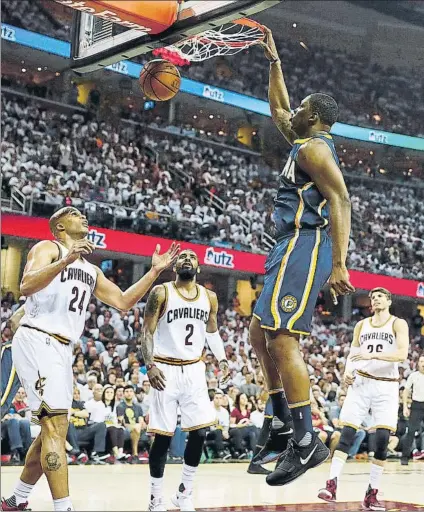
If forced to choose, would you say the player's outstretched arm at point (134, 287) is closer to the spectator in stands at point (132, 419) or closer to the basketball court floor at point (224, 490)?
the basketball court floor at point (224, 490)

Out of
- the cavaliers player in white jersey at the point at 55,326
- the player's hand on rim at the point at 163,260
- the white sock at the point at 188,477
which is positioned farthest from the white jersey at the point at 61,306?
the white sock at the point at 188,477

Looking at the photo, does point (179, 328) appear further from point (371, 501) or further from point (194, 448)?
point (371, 501)

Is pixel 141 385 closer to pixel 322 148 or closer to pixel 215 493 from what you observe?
pixel 215 493

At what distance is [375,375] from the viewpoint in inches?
297

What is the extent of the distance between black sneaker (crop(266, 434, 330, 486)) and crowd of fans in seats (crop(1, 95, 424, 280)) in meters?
11.6

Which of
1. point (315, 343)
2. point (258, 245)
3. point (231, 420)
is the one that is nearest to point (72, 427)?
point (231, 420)

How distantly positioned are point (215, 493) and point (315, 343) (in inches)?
395

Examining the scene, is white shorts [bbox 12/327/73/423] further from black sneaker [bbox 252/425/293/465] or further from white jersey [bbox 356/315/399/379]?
white jersey [bbox 356/315/399/379]

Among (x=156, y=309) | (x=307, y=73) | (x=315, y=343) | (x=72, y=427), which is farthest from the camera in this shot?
(x=307, y=73)

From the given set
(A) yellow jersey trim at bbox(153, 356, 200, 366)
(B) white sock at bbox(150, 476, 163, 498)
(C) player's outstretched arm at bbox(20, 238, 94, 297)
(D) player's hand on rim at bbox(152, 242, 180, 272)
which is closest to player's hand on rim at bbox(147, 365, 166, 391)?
(A) yellow jersey trim at bbox(153, 356, 200, 366)

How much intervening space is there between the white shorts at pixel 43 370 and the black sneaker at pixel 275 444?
1.36 meters

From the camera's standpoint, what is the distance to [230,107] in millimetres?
23609

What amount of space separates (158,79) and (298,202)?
2.23 metres

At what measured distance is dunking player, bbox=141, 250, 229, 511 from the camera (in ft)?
20.0
